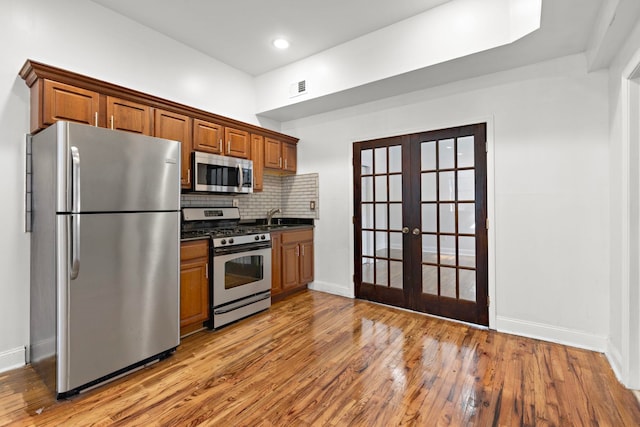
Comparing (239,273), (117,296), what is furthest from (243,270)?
(117,296)

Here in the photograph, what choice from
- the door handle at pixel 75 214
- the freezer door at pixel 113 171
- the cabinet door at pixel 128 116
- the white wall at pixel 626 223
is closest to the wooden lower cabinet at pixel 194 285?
the freezer door at pixel 113 171

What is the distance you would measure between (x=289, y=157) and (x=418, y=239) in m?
2.14

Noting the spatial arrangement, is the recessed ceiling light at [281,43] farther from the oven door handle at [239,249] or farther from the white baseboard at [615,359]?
the white baseboard at [615,359]

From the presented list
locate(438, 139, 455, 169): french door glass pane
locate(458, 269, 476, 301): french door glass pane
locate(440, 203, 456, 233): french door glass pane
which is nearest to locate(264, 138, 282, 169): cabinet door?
locate(438, 139, 455, 169): french door glass pane

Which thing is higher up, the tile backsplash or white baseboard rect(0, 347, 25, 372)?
the tile backsplash

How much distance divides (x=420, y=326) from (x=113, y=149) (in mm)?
3069

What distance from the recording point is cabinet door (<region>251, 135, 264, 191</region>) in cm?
384

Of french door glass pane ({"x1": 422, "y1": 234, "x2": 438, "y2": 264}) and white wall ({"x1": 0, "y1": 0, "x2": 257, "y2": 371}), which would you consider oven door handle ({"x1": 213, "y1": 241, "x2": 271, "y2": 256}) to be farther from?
french door glass pane ({"x1": 422, "y1": 234, "x2": 438, "y2": 264})

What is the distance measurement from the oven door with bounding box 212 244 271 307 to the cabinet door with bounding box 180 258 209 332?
0.09 m

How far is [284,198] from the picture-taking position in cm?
472

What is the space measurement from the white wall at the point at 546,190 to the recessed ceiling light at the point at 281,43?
168 centimetres

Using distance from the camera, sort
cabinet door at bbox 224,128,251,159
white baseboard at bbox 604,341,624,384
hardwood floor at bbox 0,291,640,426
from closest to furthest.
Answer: hardwood floor at bbox 0,291,640,426, white baseboard at bbox 604,341,624,384, cabinet door at bbox 224,128,251,159

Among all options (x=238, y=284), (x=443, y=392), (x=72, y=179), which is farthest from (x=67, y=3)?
(x=443, y=392)

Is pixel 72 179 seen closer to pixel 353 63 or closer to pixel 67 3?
pixel 67 3
